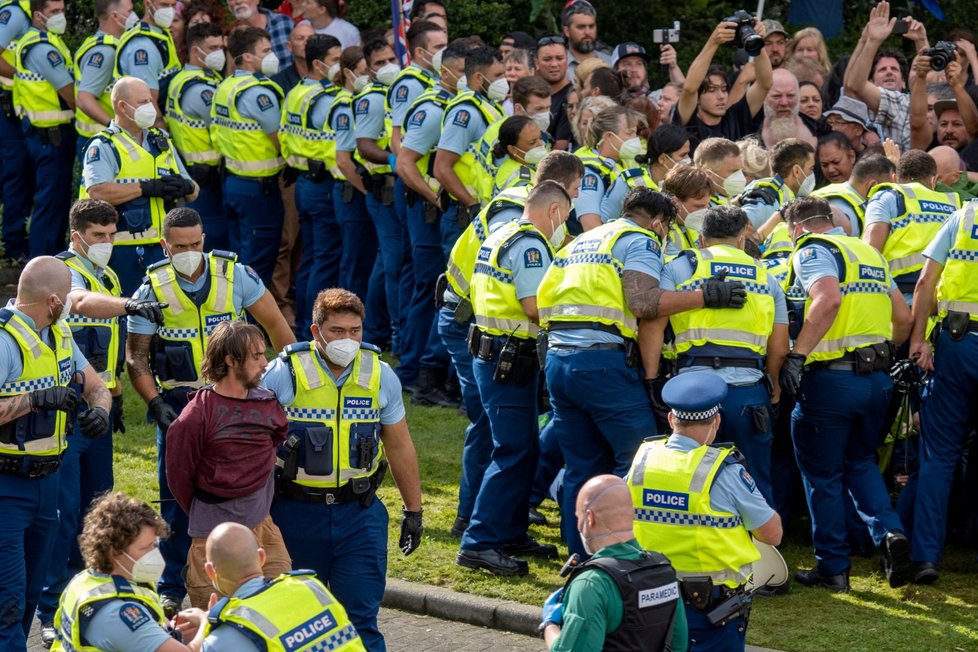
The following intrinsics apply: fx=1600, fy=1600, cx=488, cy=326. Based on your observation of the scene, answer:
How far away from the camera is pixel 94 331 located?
9070 millimetres

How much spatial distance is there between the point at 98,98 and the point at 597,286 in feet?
21.7

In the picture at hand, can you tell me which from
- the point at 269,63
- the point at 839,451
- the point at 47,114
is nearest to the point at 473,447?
the point at 839,451

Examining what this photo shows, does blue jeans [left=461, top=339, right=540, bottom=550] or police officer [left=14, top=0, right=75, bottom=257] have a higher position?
police officer [left=14, top=0, right=75, bottom=257]

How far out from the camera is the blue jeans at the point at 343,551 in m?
7.34

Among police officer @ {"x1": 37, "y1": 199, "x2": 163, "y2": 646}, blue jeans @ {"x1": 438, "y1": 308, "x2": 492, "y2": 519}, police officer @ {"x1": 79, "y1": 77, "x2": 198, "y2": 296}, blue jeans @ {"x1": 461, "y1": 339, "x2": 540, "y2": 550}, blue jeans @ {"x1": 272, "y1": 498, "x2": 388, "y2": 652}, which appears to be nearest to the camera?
blue jeans @ {"x1": 272, "y1": 498, "x2": 388, "y2": 652}

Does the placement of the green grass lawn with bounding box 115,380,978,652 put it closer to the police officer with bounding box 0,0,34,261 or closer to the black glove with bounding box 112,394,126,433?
the black glove with bounding box 112,394,126,433

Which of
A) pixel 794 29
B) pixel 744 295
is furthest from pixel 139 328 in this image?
pixel 794 29

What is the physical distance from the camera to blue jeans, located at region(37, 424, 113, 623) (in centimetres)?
831

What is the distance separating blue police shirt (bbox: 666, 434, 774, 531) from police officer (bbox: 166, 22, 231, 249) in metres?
7.88

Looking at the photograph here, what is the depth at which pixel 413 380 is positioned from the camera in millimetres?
12758

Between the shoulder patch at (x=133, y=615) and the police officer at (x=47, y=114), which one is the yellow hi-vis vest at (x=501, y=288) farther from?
the police officer at (x=47, y=114)

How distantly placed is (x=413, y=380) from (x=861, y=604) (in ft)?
16.1

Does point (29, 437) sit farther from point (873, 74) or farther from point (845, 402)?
point (873, 74)

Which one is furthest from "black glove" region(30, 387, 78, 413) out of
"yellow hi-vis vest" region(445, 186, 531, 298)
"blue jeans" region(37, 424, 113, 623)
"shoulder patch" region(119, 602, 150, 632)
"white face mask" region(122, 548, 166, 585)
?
"yellow hi-vis vest" region(445, 186, 531, 298)
